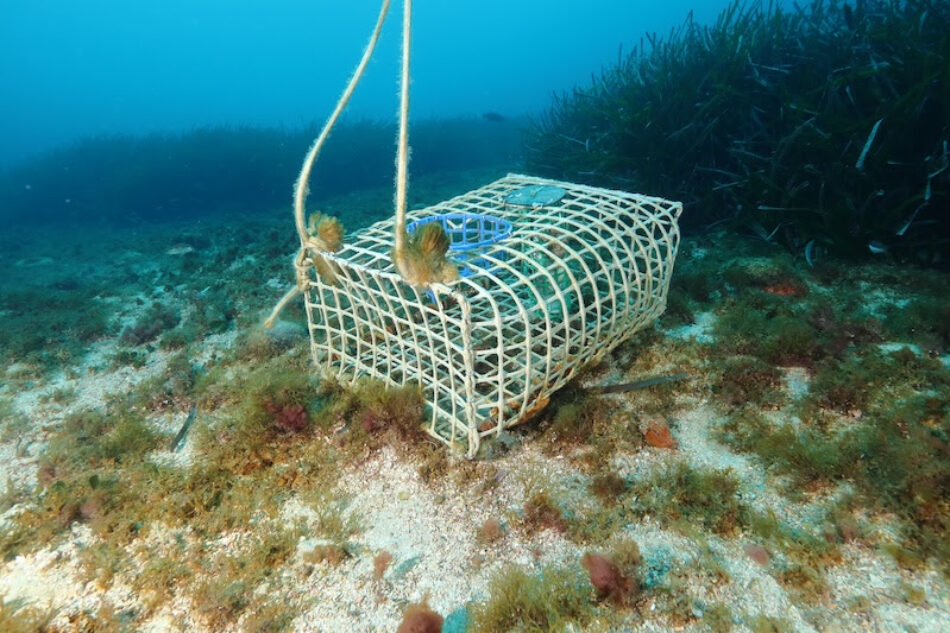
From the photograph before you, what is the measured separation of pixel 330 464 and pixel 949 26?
27.3ft

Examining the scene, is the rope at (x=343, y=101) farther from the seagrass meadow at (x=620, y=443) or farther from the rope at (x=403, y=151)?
the seagrass meadow at (x=620, y=443)

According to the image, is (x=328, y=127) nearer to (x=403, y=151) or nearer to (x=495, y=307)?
(x=403, y=151)

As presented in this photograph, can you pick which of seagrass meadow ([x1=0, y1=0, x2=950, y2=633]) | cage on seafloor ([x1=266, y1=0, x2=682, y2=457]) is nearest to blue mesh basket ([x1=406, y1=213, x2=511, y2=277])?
cage on seafloor ([x1=266, y1=0, x2=682, y2=457])

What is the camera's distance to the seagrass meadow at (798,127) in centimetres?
515

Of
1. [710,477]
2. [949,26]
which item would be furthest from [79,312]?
[949,26]

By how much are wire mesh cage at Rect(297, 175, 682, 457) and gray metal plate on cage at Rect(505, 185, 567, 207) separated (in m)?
0.02

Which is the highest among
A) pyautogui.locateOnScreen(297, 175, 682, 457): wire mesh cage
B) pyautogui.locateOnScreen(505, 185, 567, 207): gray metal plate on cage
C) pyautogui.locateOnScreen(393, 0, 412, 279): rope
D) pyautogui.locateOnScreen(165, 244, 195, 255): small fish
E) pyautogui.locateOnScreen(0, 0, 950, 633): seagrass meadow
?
pyautogui.locateOnScreen(393, 0, 412, 279): rope

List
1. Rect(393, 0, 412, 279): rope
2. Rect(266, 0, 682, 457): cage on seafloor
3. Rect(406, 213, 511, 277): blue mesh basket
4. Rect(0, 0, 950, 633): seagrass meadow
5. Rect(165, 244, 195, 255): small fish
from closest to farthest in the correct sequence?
Rect(393, 0, 412, 279): rope
Rect(0, 0, 950, 633): seagrass meadow
Rect(266, 0, 682, 457): cage on seafloor
Rect(406, 213, 511, 277): blue mesh basket
Rect(165, 244, 195, 255): small fish

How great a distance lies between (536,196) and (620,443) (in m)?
2.38

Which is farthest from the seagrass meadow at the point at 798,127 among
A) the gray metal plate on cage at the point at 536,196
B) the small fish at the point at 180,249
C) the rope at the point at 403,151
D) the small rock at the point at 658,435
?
the small fish at the point at 180,249

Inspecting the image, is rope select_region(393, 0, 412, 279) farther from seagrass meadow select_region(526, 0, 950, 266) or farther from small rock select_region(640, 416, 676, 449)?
seagrass meadow select_region(526, 0, 950, 266)

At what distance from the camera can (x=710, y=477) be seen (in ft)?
10.2

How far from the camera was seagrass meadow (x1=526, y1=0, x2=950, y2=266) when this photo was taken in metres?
5.15

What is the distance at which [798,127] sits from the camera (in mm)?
5801
